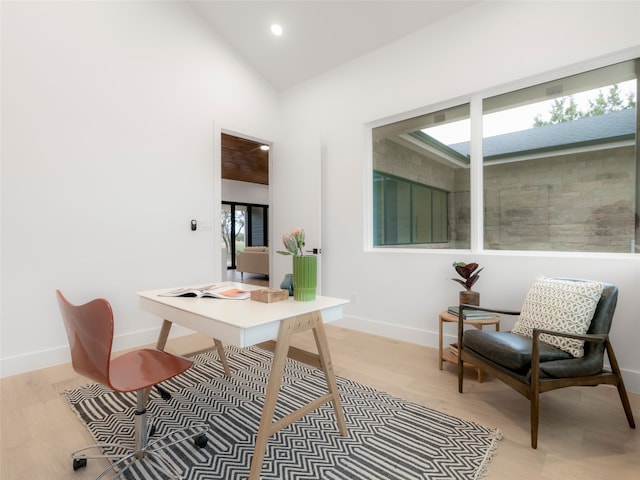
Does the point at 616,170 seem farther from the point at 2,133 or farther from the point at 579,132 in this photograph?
the point at 2,133

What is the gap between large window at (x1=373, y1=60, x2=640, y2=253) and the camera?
93.1 inches

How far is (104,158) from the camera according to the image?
2.93 meters

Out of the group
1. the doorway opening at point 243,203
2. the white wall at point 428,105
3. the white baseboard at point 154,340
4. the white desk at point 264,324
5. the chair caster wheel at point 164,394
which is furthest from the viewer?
the doorway opening at point 243,203

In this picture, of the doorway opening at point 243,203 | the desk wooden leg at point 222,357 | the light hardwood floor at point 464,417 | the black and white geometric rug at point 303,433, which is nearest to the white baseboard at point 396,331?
the light hardwood floor at point 464,417

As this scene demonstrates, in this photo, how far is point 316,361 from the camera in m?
1.69

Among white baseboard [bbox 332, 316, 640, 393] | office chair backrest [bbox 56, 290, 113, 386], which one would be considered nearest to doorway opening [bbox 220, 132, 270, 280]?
white baseboard [bbox 332, 316, 640, 393]

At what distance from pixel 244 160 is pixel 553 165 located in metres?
6.57

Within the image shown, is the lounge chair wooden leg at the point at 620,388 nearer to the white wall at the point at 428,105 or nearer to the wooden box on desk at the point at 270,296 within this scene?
the white wall at the point at 428,105

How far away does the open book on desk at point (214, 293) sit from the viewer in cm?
189

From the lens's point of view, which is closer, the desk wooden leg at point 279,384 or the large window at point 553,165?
the desk wooden leg at point 279,384

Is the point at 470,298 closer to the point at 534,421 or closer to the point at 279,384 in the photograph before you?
the point at 534,421

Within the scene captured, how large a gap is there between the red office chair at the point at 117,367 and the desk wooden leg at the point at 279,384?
0.42 metres

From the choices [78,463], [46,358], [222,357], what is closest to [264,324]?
[78,463]

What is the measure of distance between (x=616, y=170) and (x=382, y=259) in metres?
1.98
